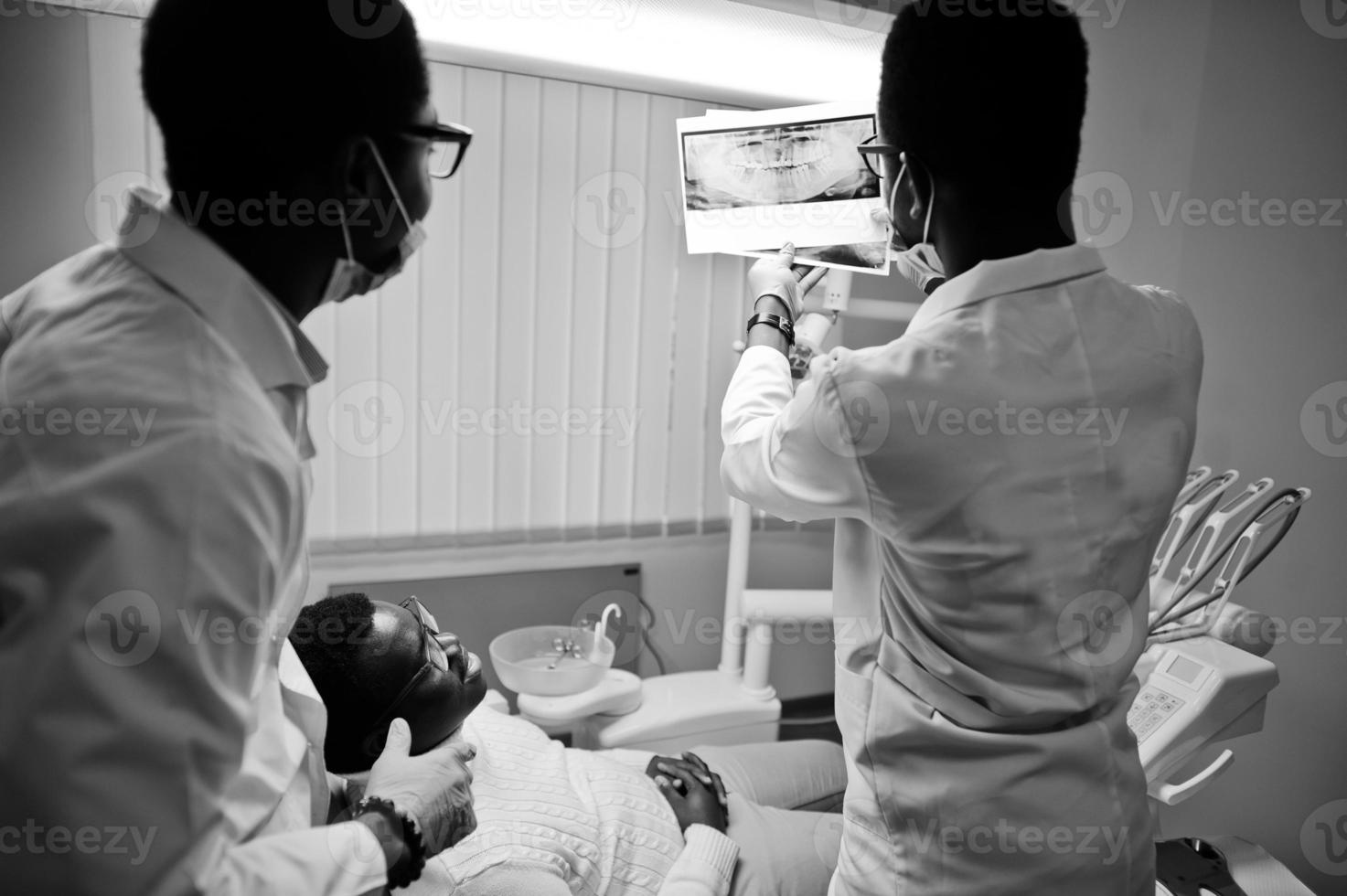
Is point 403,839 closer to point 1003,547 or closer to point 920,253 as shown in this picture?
point 1003,547

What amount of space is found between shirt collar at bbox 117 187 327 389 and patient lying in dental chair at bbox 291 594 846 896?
2.44 ft

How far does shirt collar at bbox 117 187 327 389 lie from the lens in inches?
28.5

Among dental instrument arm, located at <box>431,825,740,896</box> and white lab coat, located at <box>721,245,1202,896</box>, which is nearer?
white lab coat, located at <box>721,245,1202,896</box>

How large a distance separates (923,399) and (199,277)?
25.6 inches

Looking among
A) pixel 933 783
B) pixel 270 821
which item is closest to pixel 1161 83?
pixel 933 783

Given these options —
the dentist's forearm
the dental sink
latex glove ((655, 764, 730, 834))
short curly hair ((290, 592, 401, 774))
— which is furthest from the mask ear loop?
the dental sink

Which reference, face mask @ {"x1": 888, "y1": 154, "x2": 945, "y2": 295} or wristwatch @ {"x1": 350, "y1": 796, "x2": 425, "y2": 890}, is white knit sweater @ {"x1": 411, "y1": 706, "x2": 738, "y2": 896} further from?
face mask @ {"x1": 888, "y1": 154, "x2": 945, "y2": 295}

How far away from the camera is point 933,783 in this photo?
101 cm

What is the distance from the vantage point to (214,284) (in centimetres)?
73

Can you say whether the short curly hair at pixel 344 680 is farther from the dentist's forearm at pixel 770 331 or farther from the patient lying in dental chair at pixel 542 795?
the dentist's forearm at pixel 770 331

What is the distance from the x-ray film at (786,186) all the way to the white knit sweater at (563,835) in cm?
96

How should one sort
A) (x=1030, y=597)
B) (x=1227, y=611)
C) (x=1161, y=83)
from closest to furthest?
(x=1030, y=597)
(x=1227, y=611)
(x=1161, y=83)

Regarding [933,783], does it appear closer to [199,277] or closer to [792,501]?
[792,501]

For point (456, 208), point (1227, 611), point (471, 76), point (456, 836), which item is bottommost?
point (456, 836)
